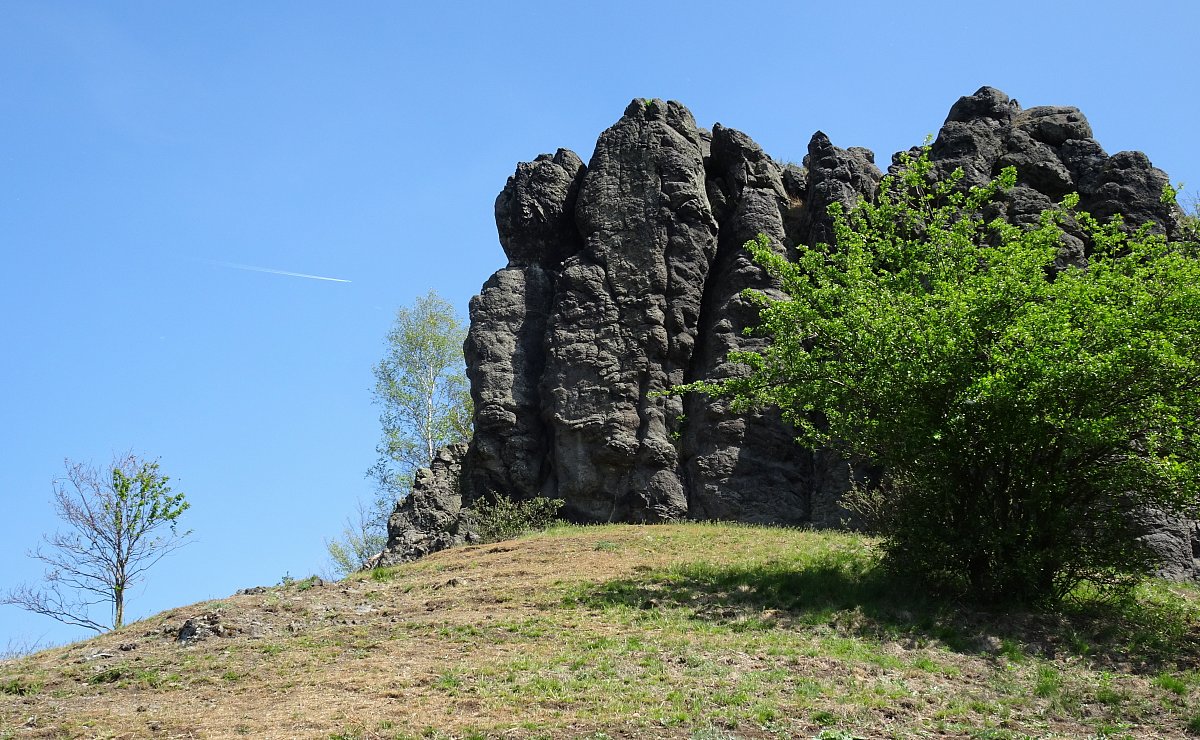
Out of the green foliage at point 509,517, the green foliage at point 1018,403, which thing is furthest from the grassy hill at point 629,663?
the green foliage at point 509,517

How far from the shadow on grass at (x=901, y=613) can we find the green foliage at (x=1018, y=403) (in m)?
0.67

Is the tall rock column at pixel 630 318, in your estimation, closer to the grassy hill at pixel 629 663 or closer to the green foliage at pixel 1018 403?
the grassy hill at pixel 629 663

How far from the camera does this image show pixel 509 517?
91.3 feet

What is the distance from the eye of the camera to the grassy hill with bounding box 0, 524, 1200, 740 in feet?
40.4

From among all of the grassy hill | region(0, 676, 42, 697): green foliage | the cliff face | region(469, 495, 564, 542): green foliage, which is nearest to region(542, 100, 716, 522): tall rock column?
the cliff face

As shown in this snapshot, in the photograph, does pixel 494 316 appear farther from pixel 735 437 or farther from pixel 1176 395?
pixel 1176 395

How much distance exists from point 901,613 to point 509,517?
12.8m

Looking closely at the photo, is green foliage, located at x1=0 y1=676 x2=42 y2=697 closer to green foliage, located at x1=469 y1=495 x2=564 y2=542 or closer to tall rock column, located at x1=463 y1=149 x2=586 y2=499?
green foliage, located at x1=469 y1=495 x2=564 y2=542

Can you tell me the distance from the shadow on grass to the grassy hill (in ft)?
0.16

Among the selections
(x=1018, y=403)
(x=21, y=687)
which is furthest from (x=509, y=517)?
(x=1018, y=403)

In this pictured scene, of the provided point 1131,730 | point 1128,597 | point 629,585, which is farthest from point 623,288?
point 1131,730

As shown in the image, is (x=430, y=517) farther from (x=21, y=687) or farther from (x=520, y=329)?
(x=21, y=687)

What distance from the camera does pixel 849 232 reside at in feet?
70.5

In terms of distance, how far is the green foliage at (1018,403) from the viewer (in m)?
16.6
